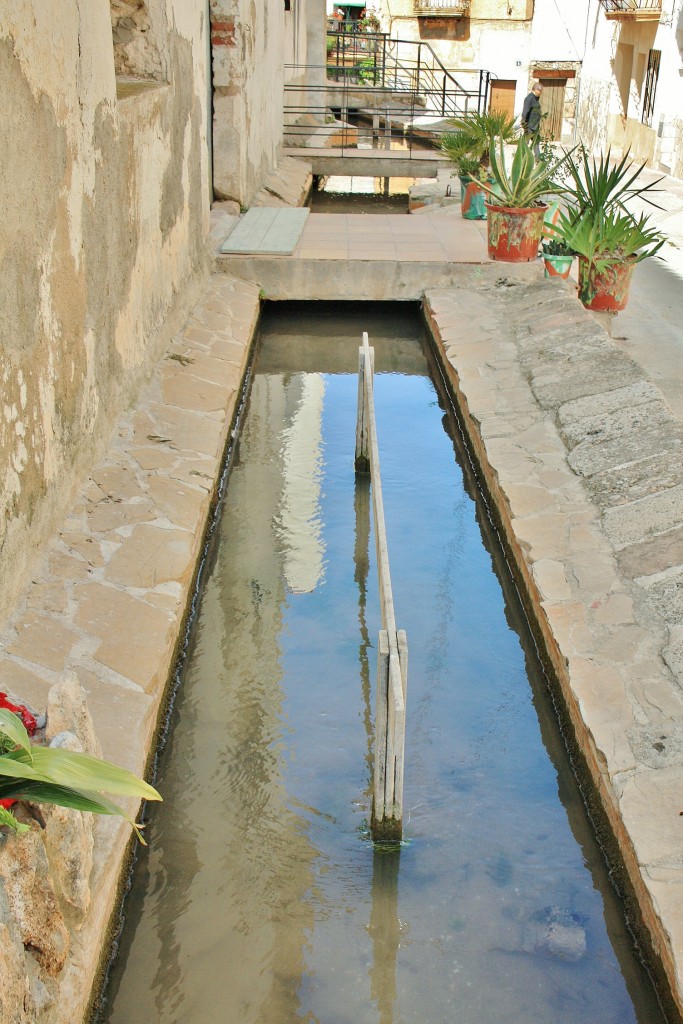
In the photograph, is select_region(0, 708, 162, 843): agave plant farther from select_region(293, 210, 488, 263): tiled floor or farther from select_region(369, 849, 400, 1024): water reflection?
select_region(293, 210, 488, 263): tiled floor

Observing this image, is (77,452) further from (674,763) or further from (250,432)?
(674,763)

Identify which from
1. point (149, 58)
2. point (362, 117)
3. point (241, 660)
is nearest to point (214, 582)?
point (241, 660)

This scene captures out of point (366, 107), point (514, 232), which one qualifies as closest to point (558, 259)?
point (514, 232)

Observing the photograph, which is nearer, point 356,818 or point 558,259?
point 356,818

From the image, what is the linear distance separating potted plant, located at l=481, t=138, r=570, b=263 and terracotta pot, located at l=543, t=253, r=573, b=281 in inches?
8.9

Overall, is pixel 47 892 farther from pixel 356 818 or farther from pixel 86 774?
pixel 356 818

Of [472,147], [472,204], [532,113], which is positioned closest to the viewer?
[472,204]

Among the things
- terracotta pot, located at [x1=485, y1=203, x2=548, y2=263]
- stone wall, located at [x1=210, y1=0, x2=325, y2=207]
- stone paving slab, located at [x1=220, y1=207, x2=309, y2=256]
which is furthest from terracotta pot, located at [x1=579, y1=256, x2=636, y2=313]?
stone wall, located at [x1=210, y1=0, x2=325, y2=207]

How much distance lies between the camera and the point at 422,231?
9219 mm

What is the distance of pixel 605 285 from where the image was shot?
7160mm

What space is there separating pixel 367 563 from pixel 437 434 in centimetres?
172

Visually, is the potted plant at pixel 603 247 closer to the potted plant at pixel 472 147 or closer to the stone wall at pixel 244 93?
the potted plant at pixel 472 147

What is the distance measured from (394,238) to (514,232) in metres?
1.32

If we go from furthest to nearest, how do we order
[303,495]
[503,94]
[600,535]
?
1. [503,94]
2. [303,495]
3. [600,535]
